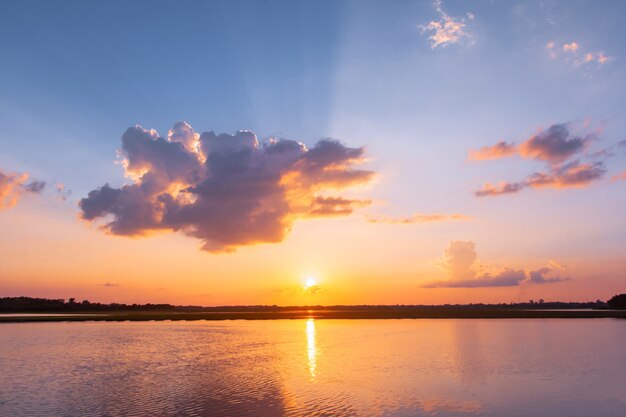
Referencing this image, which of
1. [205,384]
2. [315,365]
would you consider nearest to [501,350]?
[315,365]

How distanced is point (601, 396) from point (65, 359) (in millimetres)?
38605

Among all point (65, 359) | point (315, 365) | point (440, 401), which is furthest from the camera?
point (65, 359)

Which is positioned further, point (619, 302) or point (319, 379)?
point (619, 302)

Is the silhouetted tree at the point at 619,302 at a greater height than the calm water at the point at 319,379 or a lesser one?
greater

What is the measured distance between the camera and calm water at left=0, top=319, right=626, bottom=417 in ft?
74.7

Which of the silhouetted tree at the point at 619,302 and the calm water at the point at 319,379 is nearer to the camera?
the calm water at the point at 319,379

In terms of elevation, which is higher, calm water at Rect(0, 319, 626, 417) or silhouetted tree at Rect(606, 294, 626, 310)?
silhouetted tree at Rect(606, 294, 626, 310)

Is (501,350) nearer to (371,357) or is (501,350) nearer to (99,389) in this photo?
(371,357)

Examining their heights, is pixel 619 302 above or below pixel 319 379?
above

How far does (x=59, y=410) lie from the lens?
2241cm

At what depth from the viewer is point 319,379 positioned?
30.8 meters

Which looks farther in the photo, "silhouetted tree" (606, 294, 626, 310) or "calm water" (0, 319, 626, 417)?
"silhouetted tree" (606, 294, 626, 310)

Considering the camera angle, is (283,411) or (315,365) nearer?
(283,411)

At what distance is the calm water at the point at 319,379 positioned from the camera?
22.8m
